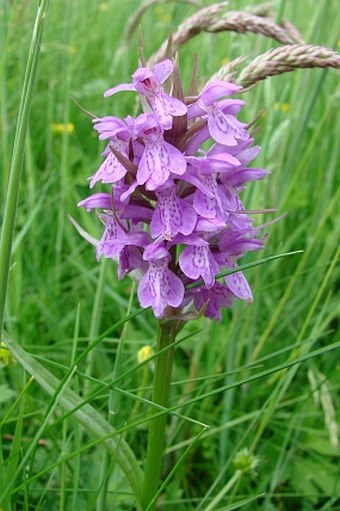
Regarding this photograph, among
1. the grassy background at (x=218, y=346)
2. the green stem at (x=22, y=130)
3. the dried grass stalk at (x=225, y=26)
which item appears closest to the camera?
the green stem at (x=22, y=130)

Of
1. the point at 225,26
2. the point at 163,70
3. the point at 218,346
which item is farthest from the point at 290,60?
the point at 218,346

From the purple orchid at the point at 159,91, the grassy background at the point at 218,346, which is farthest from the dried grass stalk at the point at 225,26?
the purple orchid at the point at 159,91

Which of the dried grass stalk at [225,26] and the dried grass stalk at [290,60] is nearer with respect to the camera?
the dried grass stalk at [290,60]

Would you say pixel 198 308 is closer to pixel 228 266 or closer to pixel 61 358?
pixel 228 266

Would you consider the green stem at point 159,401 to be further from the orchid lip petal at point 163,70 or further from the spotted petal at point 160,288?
the orchid lip petal at point 163,70

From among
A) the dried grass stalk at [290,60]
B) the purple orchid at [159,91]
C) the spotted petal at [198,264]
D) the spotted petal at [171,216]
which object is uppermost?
the dried grass stalk at [290,60]

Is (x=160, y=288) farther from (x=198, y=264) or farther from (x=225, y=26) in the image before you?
(x=225, y=26)
